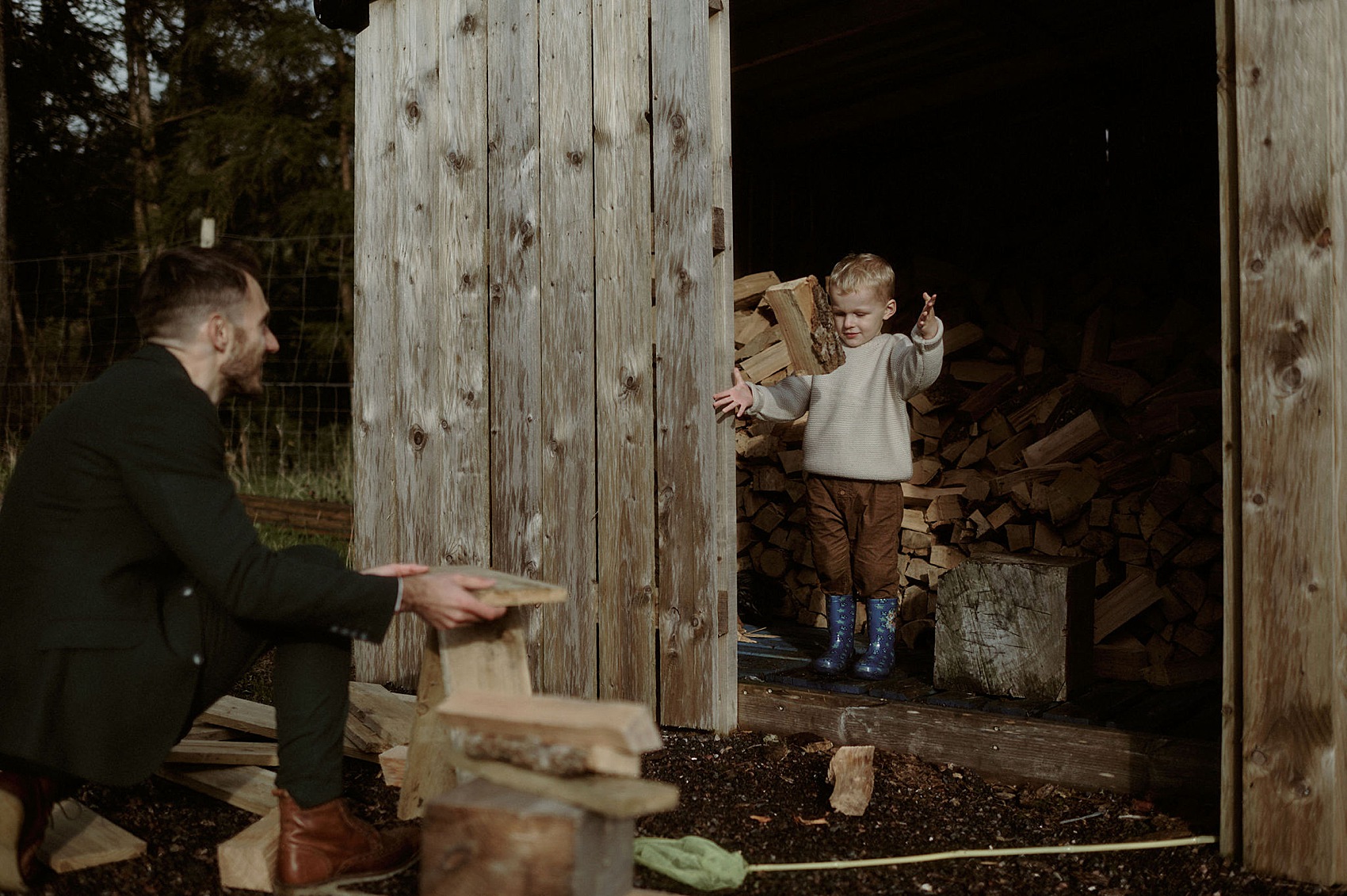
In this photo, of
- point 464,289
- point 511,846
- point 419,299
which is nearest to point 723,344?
point 464,289

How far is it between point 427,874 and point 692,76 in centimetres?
279

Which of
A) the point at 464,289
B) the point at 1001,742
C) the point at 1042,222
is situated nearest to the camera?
the point at 1001,742

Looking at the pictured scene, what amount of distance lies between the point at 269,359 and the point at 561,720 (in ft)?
37.4

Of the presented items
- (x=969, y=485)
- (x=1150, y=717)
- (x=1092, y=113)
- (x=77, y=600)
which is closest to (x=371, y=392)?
(x=77, y=600)

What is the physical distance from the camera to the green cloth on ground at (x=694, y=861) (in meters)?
2.56

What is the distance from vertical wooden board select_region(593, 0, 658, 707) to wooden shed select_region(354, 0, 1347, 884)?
1 cm

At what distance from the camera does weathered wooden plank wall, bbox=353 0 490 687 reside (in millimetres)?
4289

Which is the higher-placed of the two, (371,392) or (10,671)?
(371,392)

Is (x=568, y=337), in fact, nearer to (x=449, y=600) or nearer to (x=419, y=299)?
(x=419, y=299)

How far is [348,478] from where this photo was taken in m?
9.40

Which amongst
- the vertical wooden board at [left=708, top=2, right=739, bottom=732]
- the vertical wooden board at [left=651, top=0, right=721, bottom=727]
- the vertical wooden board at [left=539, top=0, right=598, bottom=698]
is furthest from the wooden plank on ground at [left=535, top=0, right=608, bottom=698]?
the vertical wooden board at [left=708, top=2, right=739, bottom=732]

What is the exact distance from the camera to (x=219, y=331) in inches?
95.6

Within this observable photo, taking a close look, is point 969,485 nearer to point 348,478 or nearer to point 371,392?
point 371,392

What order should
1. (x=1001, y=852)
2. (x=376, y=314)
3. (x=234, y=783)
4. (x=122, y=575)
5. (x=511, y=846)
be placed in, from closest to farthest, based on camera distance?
(x=511, y=846) < (x=122, y=575) < (x=1001, y=852) < (x=234, y=783) < (x=376, y=314)
